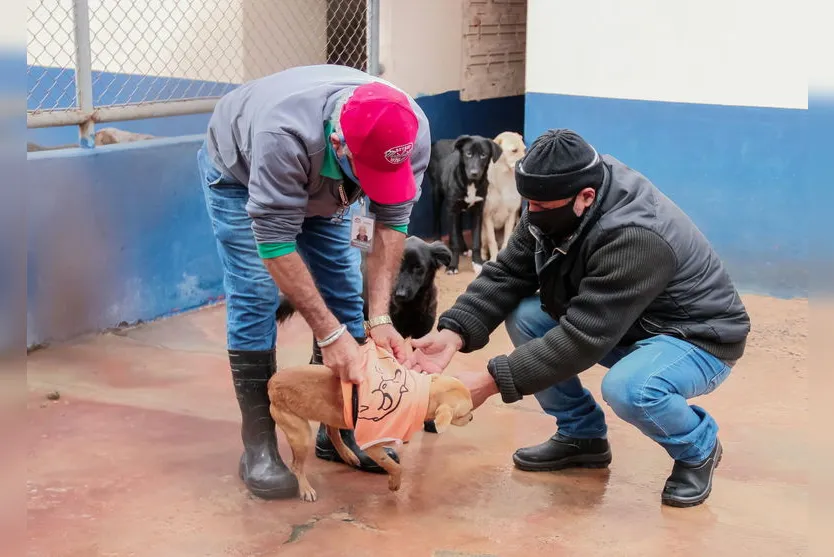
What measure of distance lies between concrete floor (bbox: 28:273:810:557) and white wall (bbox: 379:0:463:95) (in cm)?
334

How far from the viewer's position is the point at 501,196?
23.2 ft

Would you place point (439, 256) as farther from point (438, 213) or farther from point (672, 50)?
point (438, 213)

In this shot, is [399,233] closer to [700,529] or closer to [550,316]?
[550,316]

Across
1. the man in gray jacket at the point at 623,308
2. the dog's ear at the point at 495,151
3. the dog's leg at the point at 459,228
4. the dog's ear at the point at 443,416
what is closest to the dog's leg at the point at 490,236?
the dog's leg at the point at 459,228

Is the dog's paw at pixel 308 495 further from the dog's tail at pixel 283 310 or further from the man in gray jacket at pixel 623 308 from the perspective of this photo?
the dog's tail at pixel 283 310

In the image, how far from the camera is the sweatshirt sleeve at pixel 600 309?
9.64 feet

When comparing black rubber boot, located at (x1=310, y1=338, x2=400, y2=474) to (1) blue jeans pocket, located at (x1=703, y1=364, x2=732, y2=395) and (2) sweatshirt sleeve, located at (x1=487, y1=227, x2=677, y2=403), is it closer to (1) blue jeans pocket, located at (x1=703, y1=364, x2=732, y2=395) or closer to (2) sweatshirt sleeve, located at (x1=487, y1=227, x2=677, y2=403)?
(2) sweatshirt sleeve, located at (x1=487, y1=227, x2=677, y2=403)

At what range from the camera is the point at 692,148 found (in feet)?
19.2

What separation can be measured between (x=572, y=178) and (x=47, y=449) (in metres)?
2.32

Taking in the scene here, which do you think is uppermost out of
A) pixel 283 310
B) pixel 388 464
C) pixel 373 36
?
pixel 373 36

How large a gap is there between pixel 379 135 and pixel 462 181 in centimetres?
446

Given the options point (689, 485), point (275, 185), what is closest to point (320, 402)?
point (275, 185)

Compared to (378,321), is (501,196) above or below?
below

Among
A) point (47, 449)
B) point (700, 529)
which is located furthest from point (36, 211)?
point (700, 529)
